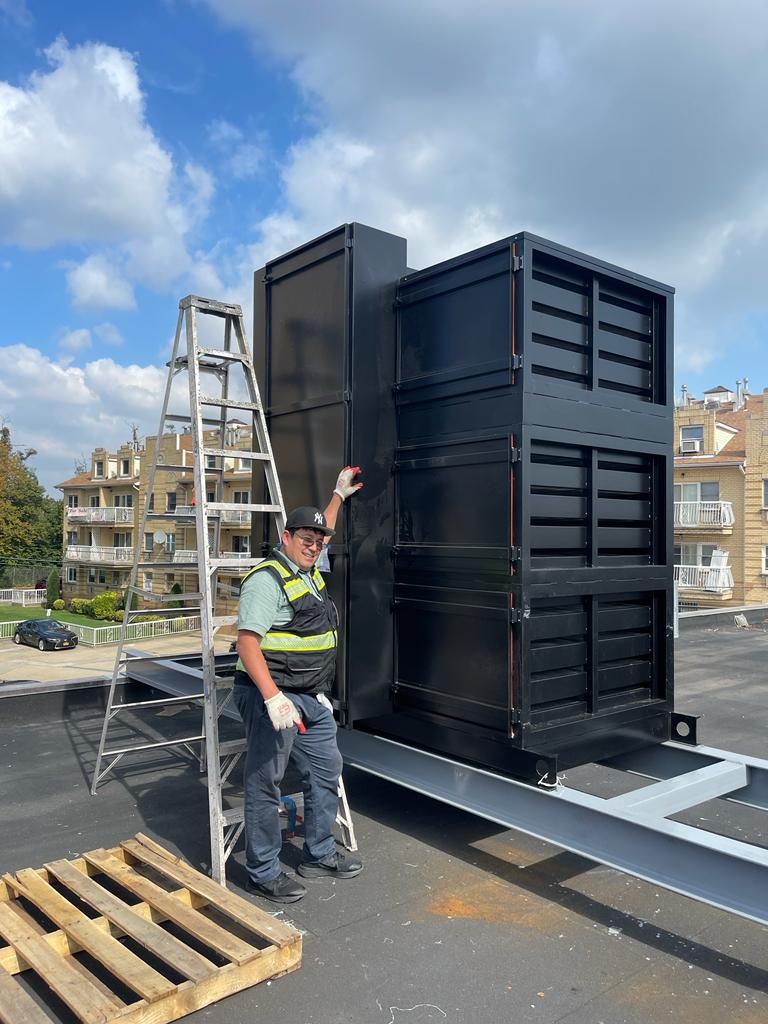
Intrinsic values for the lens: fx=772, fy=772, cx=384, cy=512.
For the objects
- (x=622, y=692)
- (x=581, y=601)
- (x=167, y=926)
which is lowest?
(x=167, y=926)

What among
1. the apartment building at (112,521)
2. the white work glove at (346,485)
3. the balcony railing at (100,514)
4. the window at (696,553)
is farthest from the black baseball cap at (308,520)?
the balcony railing at (100,514)

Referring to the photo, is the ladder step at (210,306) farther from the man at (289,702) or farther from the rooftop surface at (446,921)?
the rooftop surface at (446,921)

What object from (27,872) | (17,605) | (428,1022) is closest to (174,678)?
(27,872)

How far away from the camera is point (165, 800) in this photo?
497 centimetres

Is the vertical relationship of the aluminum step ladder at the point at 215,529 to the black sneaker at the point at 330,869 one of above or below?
above

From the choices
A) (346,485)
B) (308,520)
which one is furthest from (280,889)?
(346,485)

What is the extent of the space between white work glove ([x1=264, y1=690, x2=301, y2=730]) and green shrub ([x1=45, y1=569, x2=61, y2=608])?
48340 millimetres

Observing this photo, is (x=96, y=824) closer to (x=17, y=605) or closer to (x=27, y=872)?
(x=27, y=872)

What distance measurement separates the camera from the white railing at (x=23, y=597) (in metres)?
52.2

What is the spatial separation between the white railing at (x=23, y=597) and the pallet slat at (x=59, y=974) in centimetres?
5343

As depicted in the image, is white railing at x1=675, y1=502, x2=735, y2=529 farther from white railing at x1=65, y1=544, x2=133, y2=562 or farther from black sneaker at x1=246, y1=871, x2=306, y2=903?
black sneaker at x1=246, y1=871, x2=306, y2=903

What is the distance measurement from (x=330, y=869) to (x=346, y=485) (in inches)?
82.1

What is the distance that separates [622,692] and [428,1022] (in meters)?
2.37

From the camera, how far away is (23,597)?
52281 millimetres
